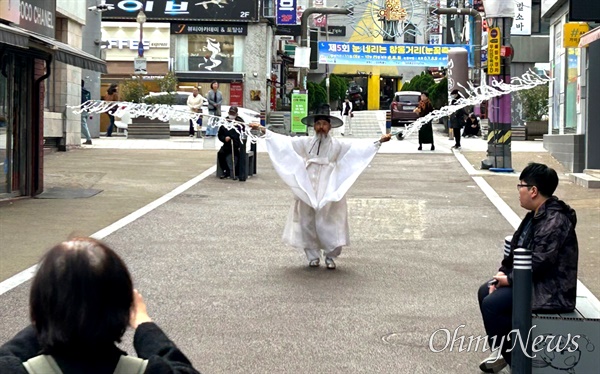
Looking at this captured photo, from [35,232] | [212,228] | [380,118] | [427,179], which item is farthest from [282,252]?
[380,118]

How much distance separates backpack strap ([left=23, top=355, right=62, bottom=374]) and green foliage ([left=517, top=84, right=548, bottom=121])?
114 ft

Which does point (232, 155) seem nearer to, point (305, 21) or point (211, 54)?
point (305, 21)

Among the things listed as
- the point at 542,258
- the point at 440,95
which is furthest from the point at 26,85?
the point at 440,95

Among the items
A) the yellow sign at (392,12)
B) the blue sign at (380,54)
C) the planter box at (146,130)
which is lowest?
the planter box at (146,130)

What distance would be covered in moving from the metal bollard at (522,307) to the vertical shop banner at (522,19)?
39.1 metres

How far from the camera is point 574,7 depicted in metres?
7.53

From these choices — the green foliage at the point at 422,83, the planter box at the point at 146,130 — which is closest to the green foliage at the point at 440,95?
the green foliage at the point at 422,83

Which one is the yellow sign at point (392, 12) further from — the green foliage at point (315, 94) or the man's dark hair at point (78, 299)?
the man's dark hair at point (78, 299)

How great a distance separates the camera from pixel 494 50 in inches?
822

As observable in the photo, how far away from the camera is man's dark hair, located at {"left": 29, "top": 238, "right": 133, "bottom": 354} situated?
250cm

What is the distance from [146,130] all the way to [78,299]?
29.3 metres

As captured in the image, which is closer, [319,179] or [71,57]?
[319,179]

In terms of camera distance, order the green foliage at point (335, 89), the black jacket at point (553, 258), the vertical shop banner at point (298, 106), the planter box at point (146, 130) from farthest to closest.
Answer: the green foliage at point (335, 89) → the vertical shop banner at point (298, 106) → the planter box at point (146, 130) → the black jacket at point (553, 258)

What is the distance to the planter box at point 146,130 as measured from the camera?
3130cm
